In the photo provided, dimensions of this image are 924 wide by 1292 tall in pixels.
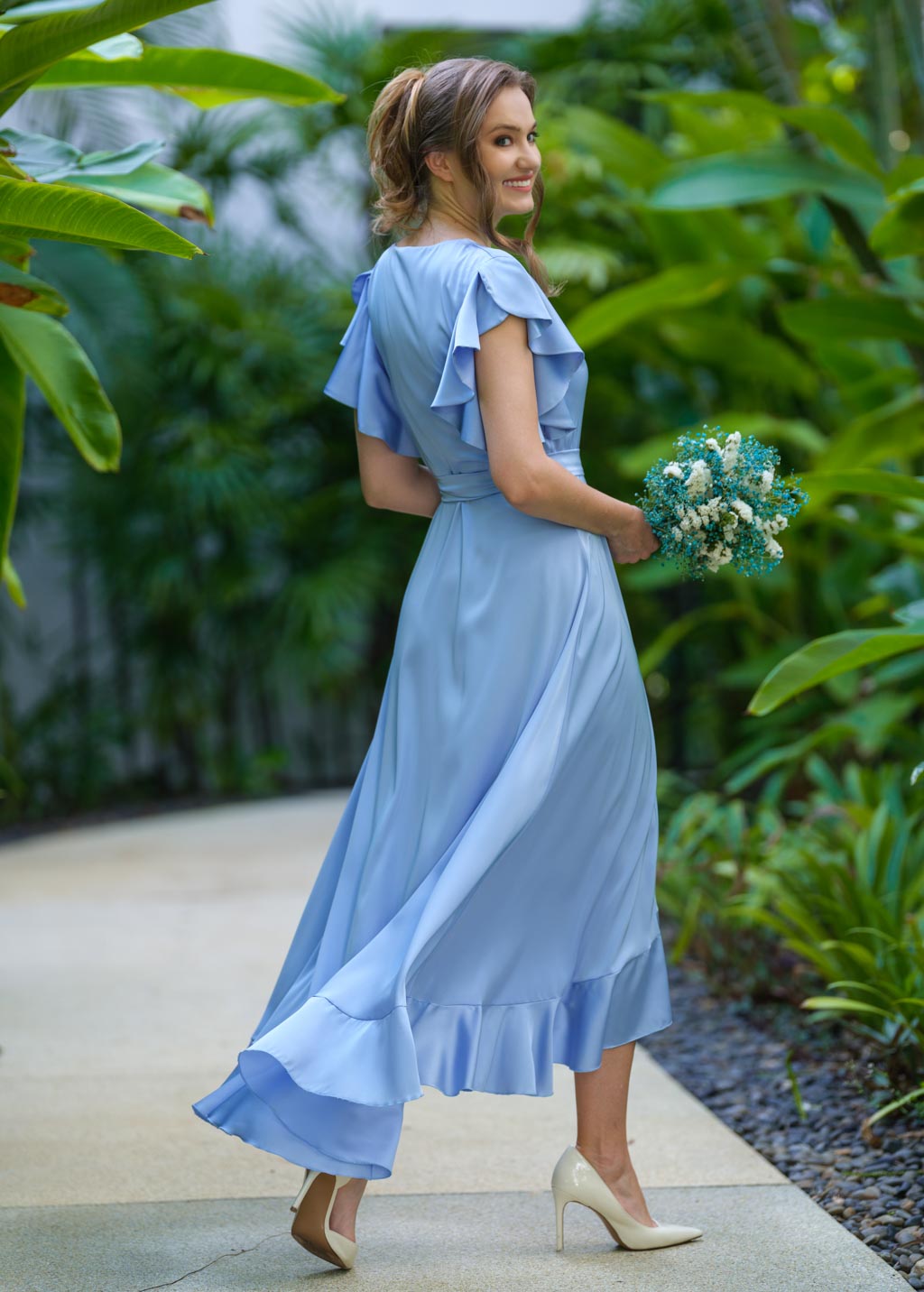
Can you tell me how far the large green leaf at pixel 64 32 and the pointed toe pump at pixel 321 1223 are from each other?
64.6 inches

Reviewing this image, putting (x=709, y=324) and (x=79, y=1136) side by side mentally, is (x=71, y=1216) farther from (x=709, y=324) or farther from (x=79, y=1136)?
(x=709, y=324)

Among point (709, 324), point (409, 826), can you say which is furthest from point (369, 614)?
point (409, 826)

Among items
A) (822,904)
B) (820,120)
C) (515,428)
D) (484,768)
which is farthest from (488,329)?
(820,120)

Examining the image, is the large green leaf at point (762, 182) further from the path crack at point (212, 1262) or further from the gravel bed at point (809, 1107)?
the path crack at point (212, 1262)

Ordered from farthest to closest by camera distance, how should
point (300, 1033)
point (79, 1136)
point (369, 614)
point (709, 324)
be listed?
point (369, 614)
point (709, 324)
point (79, 1136)
point (300, 1033)

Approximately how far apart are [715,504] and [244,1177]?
4.42 feet

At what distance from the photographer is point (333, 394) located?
6.94 ft

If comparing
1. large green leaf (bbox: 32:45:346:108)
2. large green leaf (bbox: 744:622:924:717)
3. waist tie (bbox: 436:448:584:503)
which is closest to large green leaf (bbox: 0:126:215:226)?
large green leaf (bbox: 32:45:346:108)

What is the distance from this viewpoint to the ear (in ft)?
6.44

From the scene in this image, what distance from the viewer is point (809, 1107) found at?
268 cm

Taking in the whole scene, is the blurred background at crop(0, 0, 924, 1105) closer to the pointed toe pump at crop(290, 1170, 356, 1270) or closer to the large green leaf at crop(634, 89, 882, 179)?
the large green leaf at crop(634, 89, 882, 179)

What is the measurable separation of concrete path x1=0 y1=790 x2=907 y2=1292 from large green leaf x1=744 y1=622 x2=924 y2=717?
31.9 inches

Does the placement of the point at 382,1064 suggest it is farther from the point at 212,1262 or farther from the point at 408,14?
the point at 408,14

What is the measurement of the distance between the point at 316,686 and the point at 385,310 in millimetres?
5329
